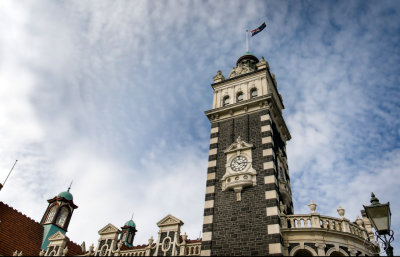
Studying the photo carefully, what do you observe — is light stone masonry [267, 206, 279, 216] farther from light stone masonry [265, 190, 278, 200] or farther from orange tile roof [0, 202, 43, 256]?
orange tile roof [0, 202, 43, 256]

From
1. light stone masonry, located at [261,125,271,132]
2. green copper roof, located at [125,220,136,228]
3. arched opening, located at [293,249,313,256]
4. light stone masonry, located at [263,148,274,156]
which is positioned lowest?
arched opening, located at [293,249,313,256]

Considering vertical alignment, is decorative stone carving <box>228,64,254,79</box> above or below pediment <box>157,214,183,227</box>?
above

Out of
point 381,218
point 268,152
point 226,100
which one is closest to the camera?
point 381,218

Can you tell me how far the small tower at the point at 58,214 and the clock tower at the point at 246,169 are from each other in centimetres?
2229

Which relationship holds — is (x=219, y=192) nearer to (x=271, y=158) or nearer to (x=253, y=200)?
(x=253, y=200)

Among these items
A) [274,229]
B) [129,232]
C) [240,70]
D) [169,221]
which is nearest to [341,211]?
[274,229]

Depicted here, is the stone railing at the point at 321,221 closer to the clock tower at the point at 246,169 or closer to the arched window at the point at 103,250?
the clock tower at the point at 246,169

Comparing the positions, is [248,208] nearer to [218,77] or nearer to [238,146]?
[238,146]

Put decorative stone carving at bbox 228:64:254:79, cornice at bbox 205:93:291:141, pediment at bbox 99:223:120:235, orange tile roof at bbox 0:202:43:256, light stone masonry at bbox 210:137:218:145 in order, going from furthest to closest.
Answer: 1. decorative stone carving at bbox 228:64:254:79
2. orange tile roof at bbox 0:202:43:256
3. light stone masonry at bbox 210:137:218:145
4. cornice at bbox 205:93:291:141
5. pediment at bbox 99:223:120:235

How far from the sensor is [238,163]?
22484 millimetres

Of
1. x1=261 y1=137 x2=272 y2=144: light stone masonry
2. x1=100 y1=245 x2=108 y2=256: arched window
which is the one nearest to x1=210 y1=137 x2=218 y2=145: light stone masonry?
x1=261 y1=137 x2=272 y2=144: light stone masonry

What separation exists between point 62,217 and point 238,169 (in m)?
26.8

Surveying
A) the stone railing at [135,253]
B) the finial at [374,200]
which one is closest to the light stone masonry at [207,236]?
the stone railing at [135,253]

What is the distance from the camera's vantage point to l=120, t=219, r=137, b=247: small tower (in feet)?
146
